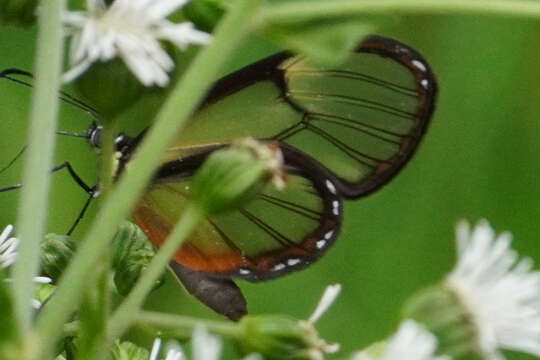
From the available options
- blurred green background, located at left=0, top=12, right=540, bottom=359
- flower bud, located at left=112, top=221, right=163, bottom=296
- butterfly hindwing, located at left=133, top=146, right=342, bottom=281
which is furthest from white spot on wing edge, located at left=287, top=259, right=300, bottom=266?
blurred green background, located at left=0, top=12, right=540, bottom=359

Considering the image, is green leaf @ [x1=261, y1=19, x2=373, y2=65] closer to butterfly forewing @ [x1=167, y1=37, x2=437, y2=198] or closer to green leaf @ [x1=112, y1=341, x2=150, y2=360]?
green leaf @ [x1=112, y1=341, x2=150, y2=360]

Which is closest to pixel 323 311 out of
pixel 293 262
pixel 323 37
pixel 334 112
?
pixel 323 37

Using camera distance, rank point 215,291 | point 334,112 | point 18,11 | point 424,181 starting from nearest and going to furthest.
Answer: point 18,11 → point 215,291 → point 334,112 → point 424,181

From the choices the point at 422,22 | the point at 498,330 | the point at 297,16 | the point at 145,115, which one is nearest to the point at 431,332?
the point at 498,330

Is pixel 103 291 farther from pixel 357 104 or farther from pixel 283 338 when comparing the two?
pixel 357 104

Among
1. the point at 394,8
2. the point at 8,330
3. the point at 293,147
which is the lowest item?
the point at 8,330

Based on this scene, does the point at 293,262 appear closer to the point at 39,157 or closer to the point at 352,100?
the point at 352,100
